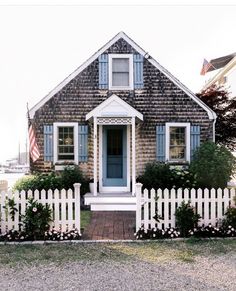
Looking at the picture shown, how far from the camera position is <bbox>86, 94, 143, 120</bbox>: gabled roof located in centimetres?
→ 1279

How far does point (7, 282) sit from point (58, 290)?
2.95ft

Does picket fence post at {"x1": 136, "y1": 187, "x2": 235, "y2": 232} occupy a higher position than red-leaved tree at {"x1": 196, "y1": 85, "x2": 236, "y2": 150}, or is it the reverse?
red-leaved tree at {"x1": 196, "y1": 85, "x2": 236, "y2": 150}

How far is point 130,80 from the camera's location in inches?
566

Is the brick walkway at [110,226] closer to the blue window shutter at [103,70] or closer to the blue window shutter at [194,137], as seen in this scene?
the blue window shutter at [194,137]

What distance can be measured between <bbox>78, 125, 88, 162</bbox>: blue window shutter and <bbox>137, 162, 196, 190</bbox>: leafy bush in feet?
8.82

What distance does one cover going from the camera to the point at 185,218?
25.0 feet

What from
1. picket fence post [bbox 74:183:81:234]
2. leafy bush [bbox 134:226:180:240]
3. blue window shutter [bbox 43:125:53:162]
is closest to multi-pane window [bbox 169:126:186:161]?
blue window shutter [bbox 43:125:53:162]

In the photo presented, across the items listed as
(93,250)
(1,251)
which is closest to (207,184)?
(93,250)

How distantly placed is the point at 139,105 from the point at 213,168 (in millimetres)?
4032

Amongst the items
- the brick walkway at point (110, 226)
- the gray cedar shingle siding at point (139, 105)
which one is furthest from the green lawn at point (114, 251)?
the gray cedar shingle siding at point (139, 105)

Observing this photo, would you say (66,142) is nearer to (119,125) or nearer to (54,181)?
(54,181)

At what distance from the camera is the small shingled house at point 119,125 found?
1403 cm

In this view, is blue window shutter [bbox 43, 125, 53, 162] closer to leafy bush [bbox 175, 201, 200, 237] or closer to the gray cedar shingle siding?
the gray cedar shingle siding

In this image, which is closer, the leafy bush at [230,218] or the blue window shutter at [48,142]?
the leafy bush at [230,218]
